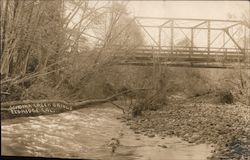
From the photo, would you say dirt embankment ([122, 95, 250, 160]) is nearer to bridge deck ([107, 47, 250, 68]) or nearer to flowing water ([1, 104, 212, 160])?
flowing water ([1, 104, 212, 160])

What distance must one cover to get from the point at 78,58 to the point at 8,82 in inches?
30.1

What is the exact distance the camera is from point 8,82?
389cm

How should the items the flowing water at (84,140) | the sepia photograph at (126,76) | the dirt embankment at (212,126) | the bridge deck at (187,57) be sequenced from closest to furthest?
1. the flowing water at (84,140)
2. the sepia photograph at (126,76)
3. the bridge deck at (187,57)
4. the dirt embankment at (212,126)

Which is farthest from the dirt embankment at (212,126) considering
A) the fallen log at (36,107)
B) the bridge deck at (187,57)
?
the fallen log at (36,107)

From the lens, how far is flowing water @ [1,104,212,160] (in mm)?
3707

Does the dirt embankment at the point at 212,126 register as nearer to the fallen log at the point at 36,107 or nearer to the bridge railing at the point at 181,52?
the bridge railing at the point at 181,52

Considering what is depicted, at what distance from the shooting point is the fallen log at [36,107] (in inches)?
149

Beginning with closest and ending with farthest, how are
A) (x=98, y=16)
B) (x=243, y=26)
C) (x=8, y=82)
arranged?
(x=8, y=82) < (x=243, y=26) < (x=98, y=16)

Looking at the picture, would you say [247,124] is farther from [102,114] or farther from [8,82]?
[8,82]

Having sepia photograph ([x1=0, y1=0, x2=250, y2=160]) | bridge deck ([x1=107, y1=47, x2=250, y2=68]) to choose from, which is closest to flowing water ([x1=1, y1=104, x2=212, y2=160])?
sepia photograph ([x1=0, y1=0, x2=250, y2=160])

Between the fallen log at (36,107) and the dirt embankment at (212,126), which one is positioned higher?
the fallen log at (36,107)

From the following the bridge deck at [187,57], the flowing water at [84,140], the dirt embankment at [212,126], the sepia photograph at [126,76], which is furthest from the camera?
the dirt embankment at [212,126]

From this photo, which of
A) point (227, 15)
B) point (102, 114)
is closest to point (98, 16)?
point (102, 114)

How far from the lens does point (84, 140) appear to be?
3969 mm
